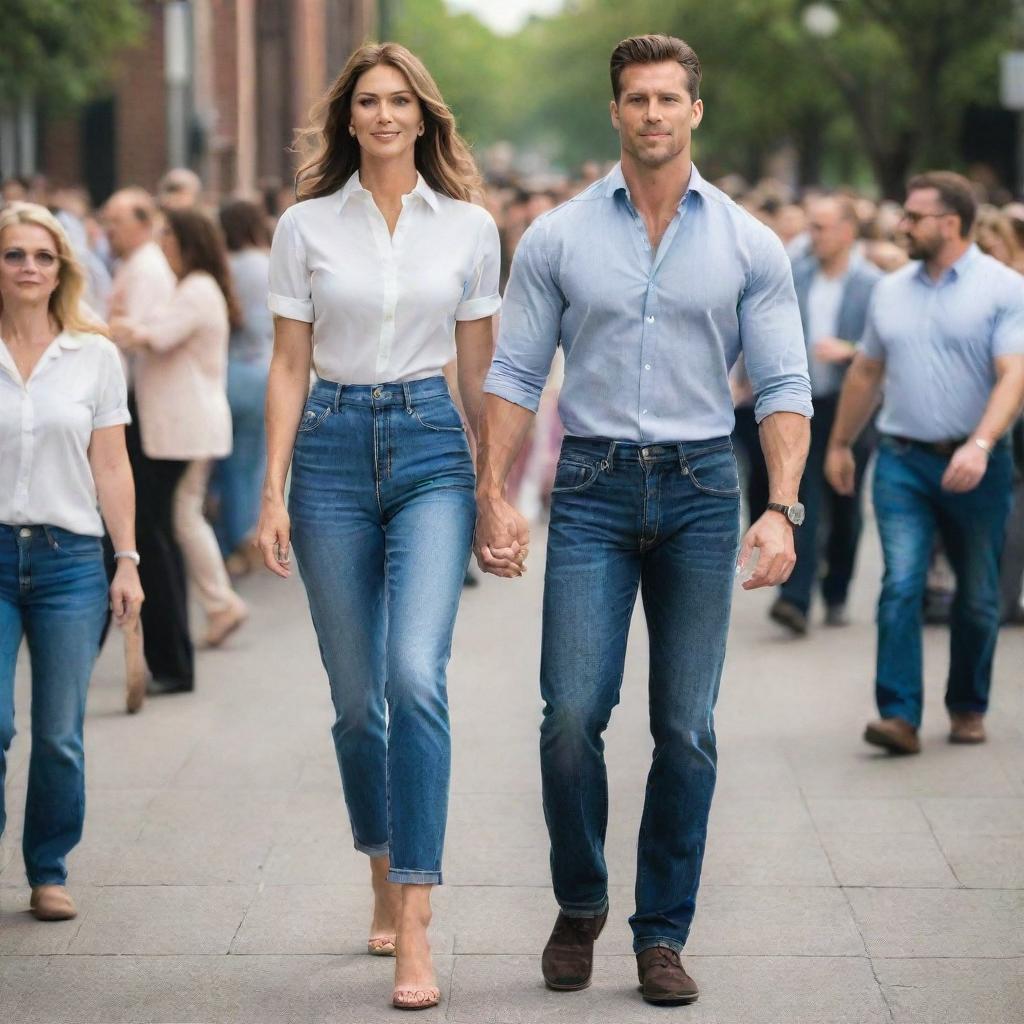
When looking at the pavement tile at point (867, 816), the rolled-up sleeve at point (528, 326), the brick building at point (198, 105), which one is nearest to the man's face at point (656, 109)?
the rolled-up sleeve at point (528, 326)

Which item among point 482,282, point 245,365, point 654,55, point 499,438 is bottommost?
point 245,365

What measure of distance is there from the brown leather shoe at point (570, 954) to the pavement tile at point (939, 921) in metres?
0.73

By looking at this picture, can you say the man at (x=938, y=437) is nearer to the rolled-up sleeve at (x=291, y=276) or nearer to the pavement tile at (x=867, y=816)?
the pavement tile at (x=867, y=816)

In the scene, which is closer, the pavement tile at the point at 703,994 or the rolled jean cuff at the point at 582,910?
the pavement tile at the point at 703,994

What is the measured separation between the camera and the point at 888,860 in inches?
239

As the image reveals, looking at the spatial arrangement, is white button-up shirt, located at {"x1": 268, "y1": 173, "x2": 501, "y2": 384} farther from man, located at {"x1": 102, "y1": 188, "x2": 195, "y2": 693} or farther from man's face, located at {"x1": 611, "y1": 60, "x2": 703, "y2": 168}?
man, located at {"x1": 102, "y1": 188, "x2": 195, "y2": 693}

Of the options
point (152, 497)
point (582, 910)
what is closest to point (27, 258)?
point (582, 910)

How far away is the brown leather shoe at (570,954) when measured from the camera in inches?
192

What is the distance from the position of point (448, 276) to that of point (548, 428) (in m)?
9.28

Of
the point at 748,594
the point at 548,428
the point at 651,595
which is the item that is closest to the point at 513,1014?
the point at 651,595

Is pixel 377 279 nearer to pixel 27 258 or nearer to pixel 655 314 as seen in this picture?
pixel 655 314

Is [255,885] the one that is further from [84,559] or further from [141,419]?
[141,419]

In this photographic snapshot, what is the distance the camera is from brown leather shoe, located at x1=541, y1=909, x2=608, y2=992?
4.88 meters

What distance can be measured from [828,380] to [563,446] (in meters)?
5.23
